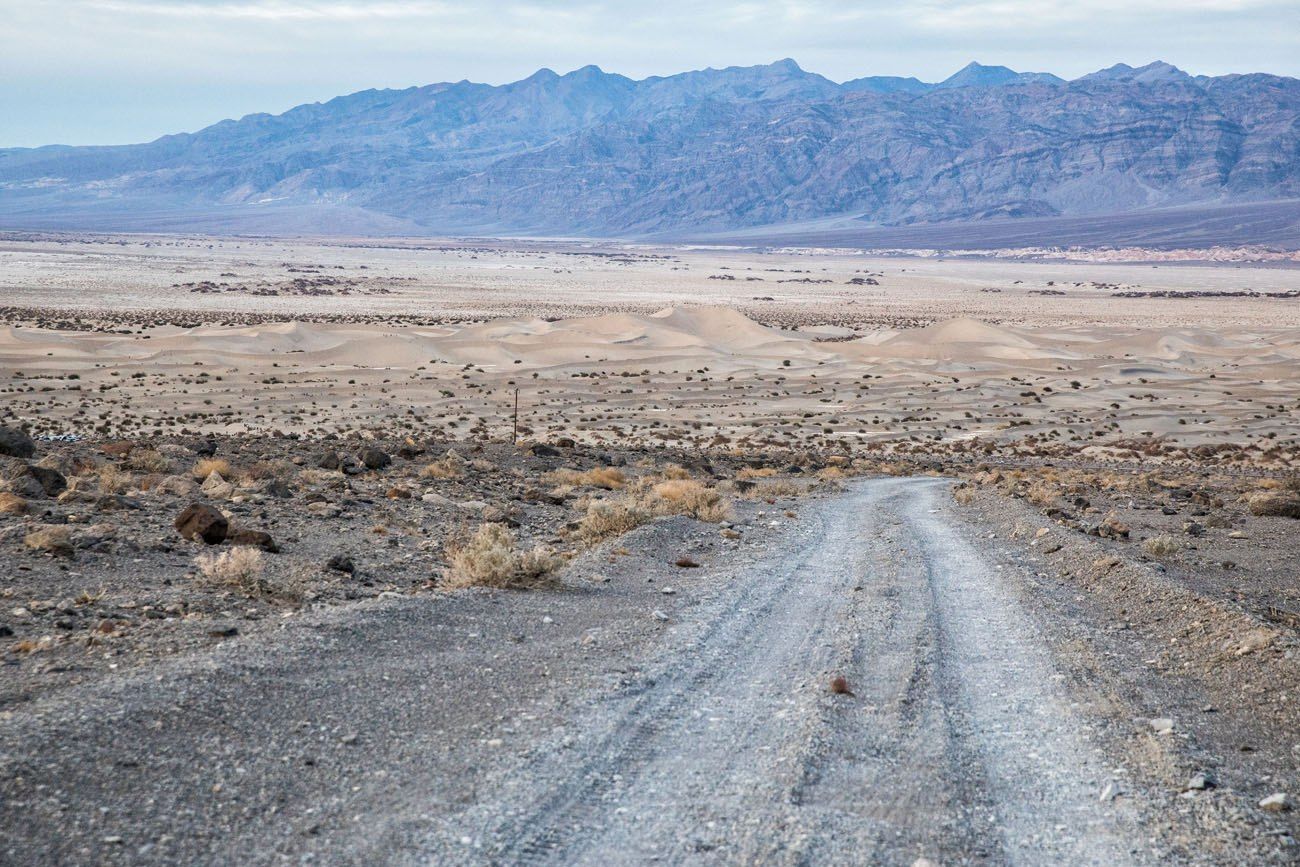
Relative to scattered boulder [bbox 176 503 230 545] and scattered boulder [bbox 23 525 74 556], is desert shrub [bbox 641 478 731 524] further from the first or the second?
scattered boulder [bbox 23 525 74 556]

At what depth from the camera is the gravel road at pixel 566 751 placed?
5.19 metres

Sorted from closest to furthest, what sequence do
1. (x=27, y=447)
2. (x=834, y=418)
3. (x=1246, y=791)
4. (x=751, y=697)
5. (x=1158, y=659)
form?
(x=1246, y=791), (x=751, y=697), (x=1158, y=659), (x=27, y=447), (x=834, y=418)

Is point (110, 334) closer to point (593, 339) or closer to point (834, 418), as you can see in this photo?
point (593, 339)

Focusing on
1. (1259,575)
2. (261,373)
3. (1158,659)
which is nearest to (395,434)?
(261,373)

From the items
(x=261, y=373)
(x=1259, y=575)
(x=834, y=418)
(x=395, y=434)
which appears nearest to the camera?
(x=1259, y=575)

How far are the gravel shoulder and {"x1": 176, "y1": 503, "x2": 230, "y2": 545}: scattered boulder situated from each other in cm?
285

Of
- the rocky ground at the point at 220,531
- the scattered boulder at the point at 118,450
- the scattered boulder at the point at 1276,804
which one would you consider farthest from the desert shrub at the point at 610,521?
the scattered boulder at the point at 1276,804

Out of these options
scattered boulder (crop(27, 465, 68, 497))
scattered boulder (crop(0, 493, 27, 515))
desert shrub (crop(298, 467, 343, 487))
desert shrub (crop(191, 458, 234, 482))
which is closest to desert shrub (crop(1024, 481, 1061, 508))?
desert shrub (crop(298, 467, 343, 487))

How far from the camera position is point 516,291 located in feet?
400

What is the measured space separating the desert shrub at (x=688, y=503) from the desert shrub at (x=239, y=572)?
25.2ft

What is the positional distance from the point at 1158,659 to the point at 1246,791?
3076 millimetres

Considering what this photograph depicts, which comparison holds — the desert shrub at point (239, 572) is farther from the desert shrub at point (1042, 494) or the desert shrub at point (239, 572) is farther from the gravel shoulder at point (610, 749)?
the desert shrub at point (1042, 494)

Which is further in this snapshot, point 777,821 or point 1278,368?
point 1278,368

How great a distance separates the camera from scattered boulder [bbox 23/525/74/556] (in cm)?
1015
